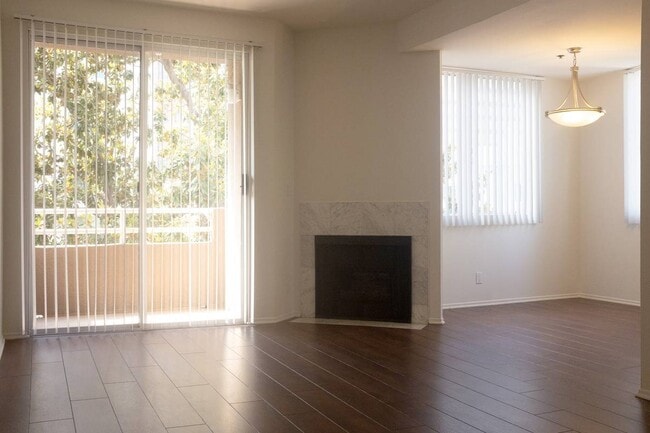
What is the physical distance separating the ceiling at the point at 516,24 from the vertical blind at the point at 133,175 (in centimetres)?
57

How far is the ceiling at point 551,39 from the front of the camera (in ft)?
15.8

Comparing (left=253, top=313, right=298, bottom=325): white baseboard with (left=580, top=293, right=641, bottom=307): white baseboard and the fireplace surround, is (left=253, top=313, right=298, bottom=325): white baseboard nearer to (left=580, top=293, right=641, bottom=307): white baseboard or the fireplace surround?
the fireplace surround

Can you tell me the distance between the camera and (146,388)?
3.73 meters

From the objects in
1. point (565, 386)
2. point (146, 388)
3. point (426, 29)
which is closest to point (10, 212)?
point (146, 388)

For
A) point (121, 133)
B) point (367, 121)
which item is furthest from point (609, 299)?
point (121, 133)

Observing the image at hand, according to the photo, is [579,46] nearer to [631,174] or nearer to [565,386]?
[631,174]

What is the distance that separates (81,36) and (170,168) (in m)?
1.24

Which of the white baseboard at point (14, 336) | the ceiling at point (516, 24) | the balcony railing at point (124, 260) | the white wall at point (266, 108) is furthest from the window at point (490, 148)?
the white baseboard at point (14, 336)

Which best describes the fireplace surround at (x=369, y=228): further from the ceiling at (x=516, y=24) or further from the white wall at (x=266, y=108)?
the ceiling at (x=516, y=24)

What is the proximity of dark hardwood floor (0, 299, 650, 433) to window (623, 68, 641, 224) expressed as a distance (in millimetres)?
1784

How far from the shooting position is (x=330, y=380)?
3941 mm

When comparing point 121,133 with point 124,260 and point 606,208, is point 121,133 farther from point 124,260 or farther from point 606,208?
point 606,208

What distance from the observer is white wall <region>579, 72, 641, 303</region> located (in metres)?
7.17

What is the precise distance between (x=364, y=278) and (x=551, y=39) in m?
2.66
